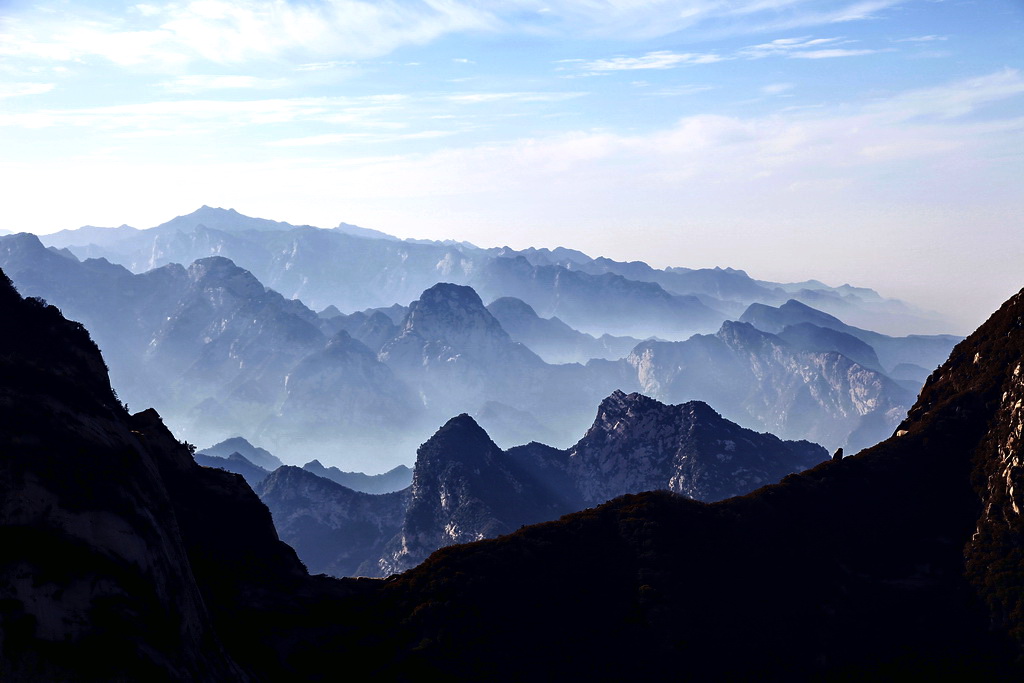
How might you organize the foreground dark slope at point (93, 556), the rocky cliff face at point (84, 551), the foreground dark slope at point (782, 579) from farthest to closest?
the foreground dark slope at point (782, 579)
the foreground dark slope at point (93, 556)
the rocky cliff face at point (84, 551)

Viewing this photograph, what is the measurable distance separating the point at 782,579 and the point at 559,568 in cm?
2063

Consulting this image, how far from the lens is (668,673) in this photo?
71.6 metres

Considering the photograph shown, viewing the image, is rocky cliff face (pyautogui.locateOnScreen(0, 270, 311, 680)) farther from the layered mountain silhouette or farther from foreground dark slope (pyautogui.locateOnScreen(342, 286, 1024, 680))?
foreground dark slope (pyautogui.locateOnScreen(342, 286, 1024, 680))

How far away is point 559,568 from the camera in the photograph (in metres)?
83.1

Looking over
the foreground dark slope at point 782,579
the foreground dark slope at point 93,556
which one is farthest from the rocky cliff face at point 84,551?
the foreground dark slope at point 782,579

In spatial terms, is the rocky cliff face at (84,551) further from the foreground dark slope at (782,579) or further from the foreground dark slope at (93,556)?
the foreground dark slope at (782,579)

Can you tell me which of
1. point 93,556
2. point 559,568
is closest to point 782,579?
point 559,568

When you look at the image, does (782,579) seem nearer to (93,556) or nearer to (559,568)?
(559,568)

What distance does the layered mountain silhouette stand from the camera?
49750 mm

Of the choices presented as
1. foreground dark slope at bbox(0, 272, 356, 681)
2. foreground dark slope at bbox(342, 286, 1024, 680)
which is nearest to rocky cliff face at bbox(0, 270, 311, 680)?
foreground dark slope at bbox(0, 272, 356, 681)

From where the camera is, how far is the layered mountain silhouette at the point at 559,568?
49.8 m

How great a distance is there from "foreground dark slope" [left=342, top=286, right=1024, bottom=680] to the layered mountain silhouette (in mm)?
217

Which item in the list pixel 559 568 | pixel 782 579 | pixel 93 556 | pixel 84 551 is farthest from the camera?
pixel 559 568

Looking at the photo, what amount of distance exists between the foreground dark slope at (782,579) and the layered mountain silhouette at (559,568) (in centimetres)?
22
